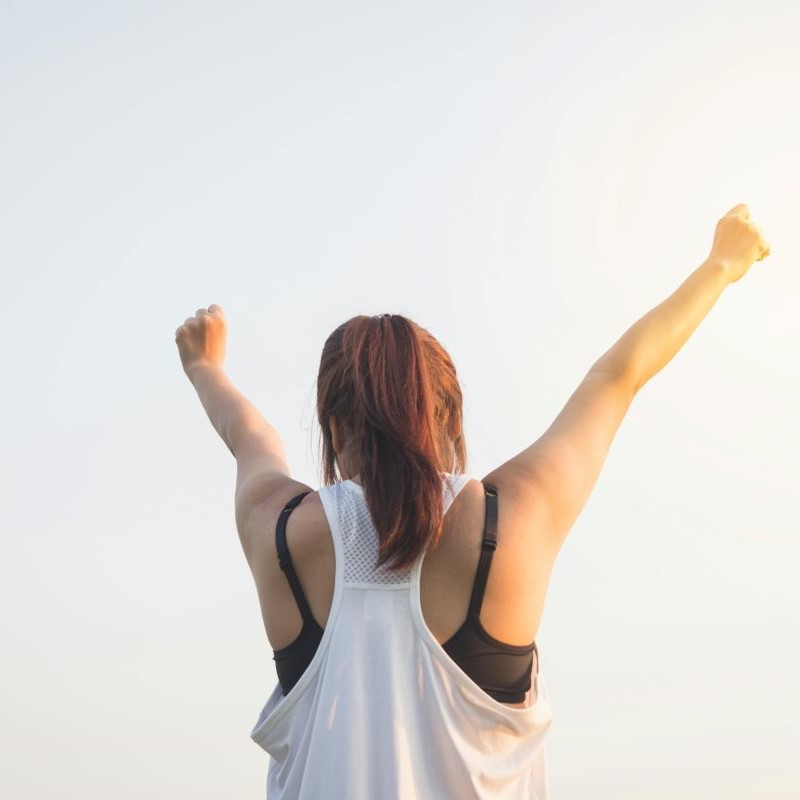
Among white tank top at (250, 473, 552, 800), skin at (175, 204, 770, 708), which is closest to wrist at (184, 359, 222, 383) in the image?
skin at (175, 204, 770, 708)

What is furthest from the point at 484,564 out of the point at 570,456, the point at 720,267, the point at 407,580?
the point at 720,267

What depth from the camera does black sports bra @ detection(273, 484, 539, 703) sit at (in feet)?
10.3

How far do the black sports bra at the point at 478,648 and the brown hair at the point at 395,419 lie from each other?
15cm

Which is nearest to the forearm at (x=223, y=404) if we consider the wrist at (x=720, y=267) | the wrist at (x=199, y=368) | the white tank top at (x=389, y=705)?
the wrist at (x=199, y=368)

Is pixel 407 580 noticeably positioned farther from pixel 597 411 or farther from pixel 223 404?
pixel 223 404

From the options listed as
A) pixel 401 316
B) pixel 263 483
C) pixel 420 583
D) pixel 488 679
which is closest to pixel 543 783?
pixel 488 679

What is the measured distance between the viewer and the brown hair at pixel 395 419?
3.14 metres

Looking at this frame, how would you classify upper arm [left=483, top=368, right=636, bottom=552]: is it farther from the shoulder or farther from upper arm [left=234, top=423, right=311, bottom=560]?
upper arm [left=234, top=423, right=311, bottom=560]

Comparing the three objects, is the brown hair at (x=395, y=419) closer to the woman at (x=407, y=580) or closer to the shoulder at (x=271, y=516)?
the woman at (x=407, y=580)

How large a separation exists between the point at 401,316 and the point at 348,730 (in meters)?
1.17

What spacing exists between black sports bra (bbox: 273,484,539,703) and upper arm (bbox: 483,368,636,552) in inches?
4.3

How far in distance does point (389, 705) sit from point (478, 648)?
0.27m

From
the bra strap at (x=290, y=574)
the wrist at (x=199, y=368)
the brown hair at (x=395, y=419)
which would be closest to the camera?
the brown hair at (x=395, y=419)

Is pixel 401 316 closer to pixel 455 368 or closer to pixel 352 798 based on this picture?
pixel 455 368
